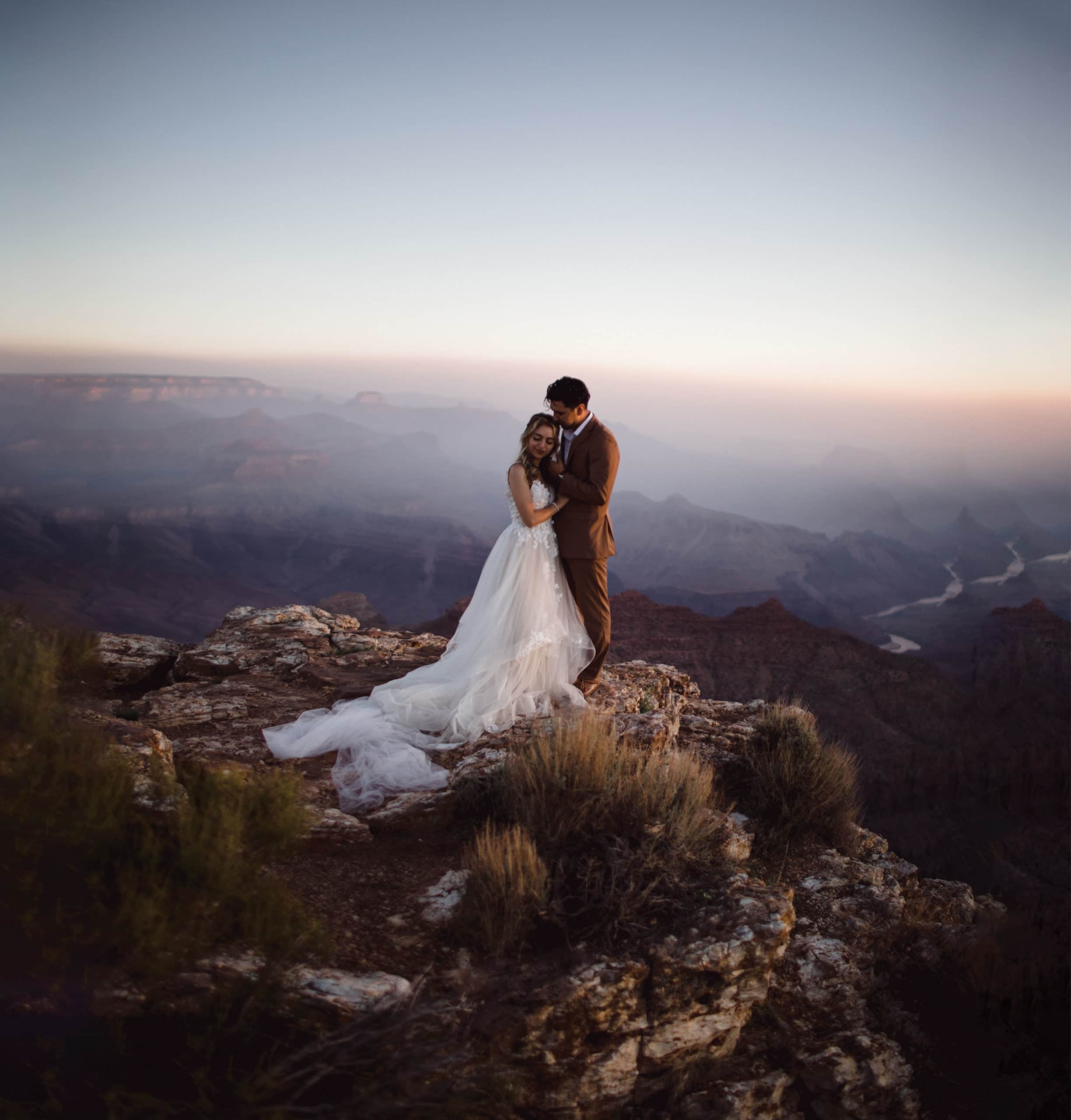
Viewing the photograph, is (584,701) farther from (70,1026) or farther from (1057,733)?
(1057,733)

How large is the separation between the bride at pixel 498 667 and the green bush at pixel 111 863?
150 cm

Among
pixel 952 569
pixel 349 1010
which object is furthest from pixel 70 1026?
pixel 952 569

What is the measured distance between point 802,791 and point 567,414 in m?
4.21

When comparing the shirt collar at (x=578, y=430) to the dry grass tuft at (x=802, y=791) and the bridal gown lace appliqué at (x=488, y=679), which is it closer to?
the bridal gown lace appliqué at (x=488, y=679)

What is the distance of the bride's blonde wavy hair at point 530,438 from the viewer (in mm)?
6094

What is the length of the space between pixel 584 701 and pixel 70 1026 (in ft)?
13.9

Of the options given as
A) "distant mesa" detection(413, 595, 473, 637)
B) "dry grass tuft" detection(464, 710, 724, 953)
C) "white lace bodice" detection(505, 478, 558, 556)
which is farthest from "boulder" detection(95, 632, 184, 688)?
"distant mesa" detection(413, 595, 473, 637)

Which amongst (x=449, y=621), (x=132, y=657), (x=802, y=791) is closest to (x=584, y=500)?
(x=802, y=791)

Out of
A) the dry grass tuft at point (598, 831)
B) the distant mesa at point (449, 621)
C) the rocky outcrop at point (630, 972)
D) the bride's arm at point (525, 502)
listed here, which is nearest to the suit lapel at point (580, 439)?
the bride's arm at point (525, 502)

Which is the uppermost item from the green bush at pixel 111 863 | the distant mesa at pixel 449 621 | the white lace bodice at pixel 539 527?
the white lace bodice at pixel 539 527

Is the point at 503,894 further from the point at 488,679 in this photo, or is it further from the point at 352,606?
the point at 352,606

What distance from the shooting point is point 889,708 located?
33.6 m

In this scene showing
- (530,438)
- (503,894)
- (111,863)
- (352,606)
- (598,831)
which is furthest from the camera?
(352,606)

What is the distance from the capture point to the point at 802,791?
6176 millimetres
